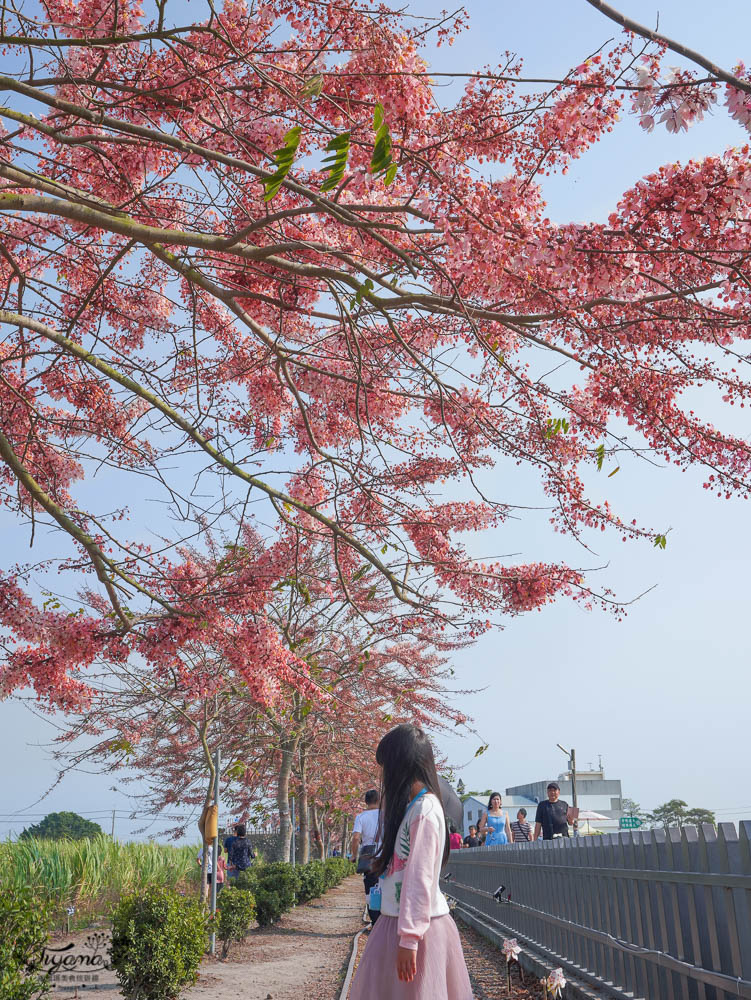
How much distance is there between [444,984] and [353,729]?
1661 centimetres

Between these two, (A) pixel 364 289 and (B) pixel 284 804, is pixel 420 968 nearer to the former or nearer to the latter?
(A) pixel 364 289

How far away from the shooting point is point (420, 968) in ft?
13.9

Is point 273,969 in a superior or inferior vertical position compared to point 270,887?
inferior

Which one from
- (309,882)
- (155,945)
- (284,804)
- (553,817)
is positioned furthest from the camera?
(309,882)

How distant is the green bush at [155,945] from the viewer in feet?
25.6

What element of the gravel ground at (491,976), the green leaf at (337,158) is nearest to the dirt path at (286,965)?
the gravel ground at (491,976)

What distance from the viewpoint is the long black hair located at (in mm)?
4543

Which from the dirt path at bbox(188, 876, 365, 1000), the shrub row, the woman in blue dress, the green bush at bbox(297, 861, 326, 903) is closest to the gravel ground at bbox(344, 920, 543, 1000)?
the dirt path at bbox(188, 876, 365, 1000)

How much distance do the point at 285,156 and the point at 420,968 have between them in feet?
11.7

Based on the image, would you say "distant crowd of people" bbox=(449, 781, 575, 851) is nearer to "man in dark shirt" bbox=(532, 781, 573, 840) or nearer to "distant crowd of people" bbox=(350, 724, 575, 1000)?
"man in dark shirt" bbox=(532, 781, 573, 840)

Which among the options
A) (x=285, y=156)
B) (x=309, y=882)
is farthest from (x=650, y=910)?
(x=309, y=882)

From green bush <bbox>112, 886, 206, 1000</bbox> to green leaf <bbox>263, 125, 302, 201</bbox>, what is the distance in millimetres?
6601

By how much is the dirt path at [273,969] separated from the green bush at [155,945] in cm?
90

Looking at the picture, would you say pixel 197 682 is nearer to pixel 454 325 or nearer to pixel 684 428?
pixel 454 325
